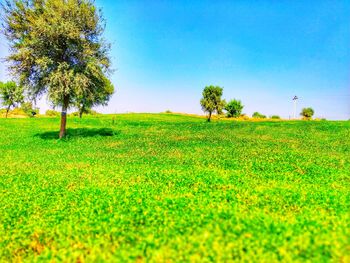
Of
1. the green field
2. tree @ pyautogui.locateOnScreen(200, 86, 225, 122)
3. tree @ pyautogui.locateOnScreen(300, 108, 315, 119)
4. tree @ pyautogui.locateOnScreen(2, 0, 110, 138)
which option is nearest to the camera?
the green field

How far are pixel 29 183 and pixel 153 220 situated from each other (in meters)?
8.74

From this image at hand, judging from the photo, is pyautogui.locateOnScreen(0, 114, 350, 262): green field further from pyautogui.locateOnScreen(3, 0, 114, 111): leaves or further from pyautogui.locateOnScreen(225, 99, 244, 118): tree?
pyautogui.locateOnScreen(225, 99, 244, 118): tree

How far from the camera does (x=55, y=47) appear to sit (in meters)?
28.0

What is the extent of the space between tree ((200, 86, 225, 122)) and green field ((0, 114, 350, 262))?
55.1m

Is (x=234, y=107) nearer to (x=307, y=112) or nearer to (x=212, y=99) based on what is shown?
(x=212, y=99)

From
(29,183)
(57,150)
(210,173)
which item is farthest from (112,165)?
(57,150)

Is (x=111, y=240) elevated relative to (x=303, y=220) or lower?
lower

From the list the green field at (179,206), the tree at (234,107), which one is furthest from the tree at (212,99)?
the green field at (179,206)

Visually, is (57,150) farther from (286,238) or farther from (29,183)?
(286,238)

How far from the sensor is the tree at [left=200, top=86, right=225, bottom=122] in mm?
76400

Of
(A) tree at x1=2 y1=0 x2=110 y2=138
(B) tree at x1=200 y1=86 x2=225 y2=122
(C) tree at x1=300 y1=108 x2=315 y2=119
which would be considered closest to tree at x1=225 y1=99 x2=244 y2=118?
(B) tree at x1=200 y1=86 x2=225 y2=122

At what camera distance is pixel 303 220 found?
828 cm

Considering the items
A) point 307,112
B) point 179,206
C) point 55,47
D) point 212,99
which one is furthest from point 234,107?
point 179,206

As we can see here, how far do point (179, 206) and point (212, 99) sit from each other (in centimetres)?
6874
